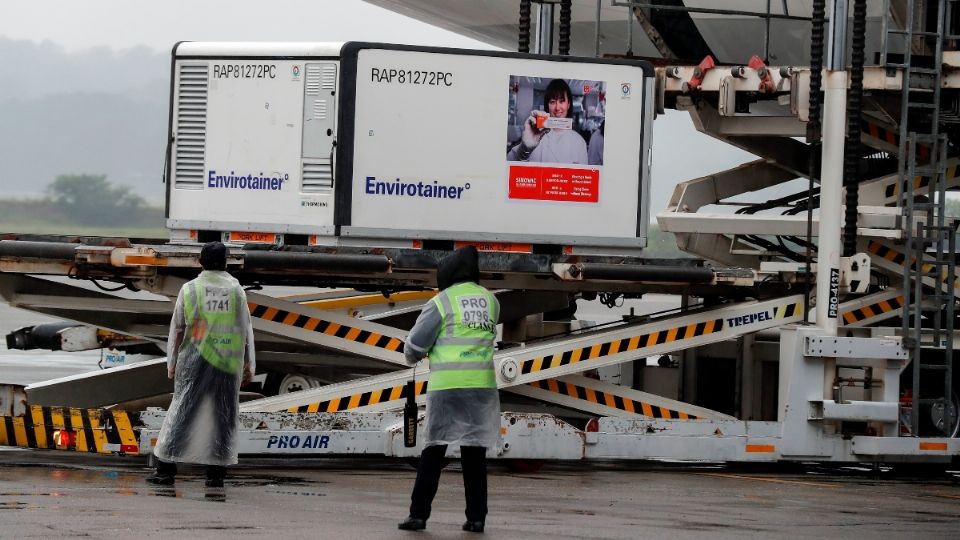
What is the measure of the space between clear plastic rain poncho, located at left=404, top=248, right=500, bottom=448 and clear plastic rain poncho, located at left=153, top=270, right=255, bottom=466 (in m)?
2.12

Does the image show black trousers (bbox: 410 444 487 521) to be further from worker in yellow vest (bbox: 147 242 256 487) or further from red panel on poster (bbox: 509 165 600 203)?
red panel on poster (bbox: 509 165 600 203)

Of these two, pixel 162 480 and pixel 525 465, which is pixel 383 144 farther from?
pixel 162 480

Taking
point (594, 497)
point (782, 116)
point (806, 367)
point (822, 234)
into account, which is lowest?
point (594, 497)

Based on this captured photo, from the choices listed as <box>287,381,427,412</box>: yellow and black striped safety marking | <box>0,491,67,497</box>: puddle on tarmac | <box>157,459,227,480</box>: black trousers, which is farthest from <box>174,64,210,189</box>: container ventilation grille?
<box>0,491,67,497</box>: puddle on tarmac

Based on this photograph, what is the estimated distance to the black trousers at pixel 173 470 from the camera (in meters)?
9.92

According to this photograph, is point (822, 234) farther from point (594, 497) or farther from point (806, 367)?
point (594, 497)

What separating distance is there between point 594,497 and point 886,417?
10.2 ft

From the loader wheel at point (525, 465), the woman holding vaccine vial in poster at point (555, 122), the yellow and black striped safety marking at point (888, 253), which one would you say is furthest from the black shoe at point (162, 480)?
the yellow and black striped safety marking at point (888, 253)

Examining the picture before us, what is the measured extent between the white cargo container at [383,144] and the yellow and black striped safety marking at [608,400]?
1321 millimetres

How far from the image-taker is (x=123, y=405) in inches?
520

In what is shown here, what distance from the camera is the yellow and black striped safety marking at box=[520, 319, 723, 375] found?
12164 millimetres

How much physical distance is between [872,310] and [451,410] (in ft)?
21.0

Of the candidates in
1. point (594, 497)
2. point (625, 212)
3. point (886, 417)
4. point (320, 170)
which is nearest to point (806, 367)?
point (886, 417)

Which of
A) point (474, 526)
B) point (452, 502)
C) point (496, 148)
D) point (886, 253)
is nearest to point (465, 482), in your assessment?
point (474, 526)
